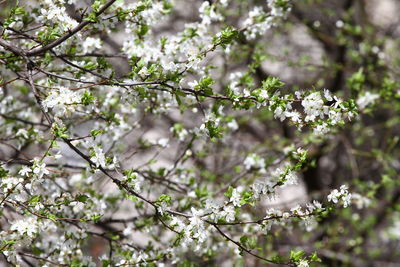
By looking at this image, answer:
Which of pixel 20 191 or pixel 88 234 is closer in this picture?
pixel 20 191

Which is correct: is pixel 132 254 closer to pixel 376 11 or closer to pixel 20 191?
pixel 20 191

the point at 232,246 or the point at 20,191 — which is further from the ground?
the point at 232,246

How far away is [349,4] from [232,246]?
17.1 feet

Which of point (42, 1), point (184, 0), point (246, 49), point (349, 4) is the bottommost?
point (42, 1)

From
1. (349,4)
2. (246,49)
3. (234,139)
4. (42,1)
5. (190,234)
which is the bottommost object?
(190,234)

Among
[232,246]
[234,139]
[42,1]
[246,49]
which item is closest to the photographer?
[42,1]

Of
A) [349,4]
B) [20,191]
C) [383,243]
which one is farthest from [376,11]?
[20,191]

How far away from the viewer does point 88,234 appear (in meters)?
3.39

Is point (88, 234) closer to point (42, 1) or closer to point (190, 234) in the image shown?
point (190, 234)

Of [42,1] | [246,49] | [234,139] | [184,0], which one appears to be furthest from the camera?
[184,0]

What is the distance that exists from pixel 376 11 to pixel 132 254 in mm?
7776

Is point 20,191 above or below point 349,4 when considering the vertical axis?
below

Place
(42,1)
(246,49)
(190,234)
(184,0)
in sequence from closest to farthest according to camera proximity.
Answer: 1. (190,234)
2. (42,1)
3. (246,49)
4. (184,0)

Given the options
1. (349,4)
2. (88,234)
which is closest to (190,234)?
(88,234)
